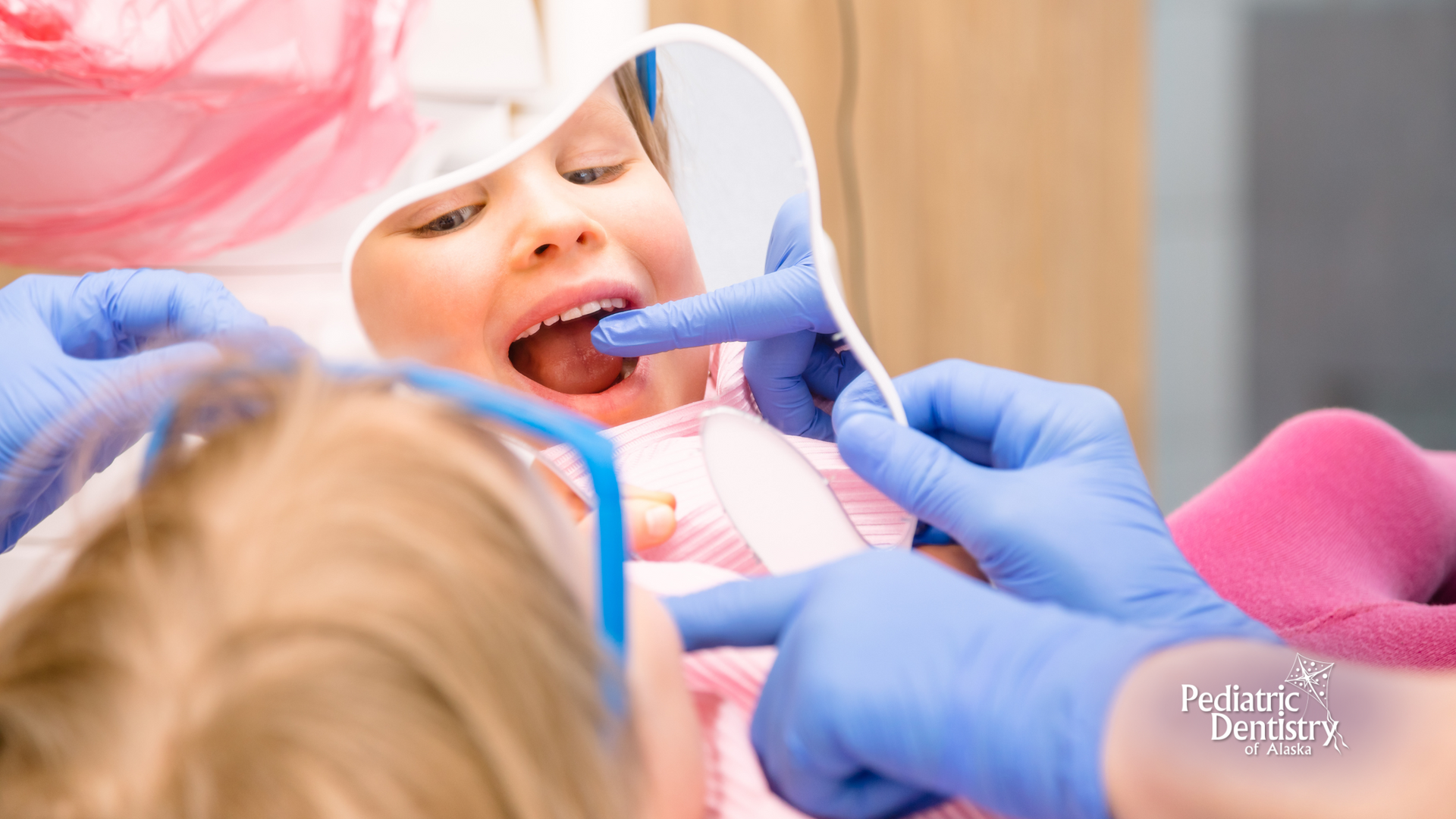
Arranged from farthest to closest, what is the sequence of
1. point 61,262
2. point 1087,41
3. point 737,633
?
point 1087,41 → point 61,262 → point 737,633

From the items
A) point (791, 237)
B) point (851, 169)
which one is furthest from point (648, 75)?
point (851, 169)

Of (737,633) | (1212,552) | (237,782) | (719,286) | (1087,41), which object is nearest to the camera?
(237,782)

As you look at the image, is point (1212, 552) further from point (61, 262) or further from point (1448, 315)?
point (1448, 315)

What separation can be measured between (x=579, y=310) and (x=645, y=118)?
0.42 feet

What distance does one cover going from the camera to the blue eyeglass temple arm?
0.57 meters

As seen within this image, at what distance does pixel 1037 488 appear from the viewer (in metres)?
0.49

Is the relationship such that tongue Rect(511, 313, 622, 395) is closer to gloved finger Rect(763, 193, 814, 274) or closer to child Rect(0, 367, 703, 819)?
gloved finger Rect(763, 193, 814, 274)

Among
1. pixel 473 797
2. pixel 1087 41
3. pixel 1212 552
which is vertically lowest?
pixel 1212 552

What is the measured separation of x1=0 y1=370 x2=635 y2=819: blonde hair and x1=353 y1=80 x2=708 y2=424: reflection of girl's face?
0.30 metres

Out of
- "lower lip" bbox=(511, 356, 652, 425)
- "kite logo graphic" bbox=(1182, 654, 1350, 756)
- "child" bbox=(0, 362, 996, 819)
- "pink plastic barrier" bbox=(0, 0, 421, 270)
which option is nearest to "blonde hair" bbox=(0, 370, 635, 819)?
"child" bbox=(0, 362, 996, 819)

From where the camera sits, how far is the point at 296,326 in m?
0.77

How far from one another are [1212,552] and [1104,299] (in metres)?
0.93

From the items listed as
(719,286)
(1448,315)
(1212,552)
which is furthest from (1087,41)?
(719,286)

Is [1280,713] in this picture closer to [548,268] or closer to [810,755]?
[810,755]
